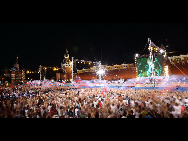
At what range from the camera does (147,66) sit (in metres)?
35.2

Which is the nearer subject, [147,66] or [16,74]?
[147,66]

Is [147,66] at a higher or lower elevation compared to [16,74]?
higher

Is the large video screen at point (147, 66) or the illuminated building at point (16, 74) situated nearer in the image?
the large video screen at point (147, 66)

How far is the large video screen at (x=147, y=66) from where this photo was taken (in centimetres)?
3281

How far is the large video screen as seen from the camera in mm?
32809

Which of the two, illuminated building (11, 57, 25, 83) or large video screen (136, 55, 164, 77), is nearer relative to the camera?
large video screen (136, 55, 164, 77)
